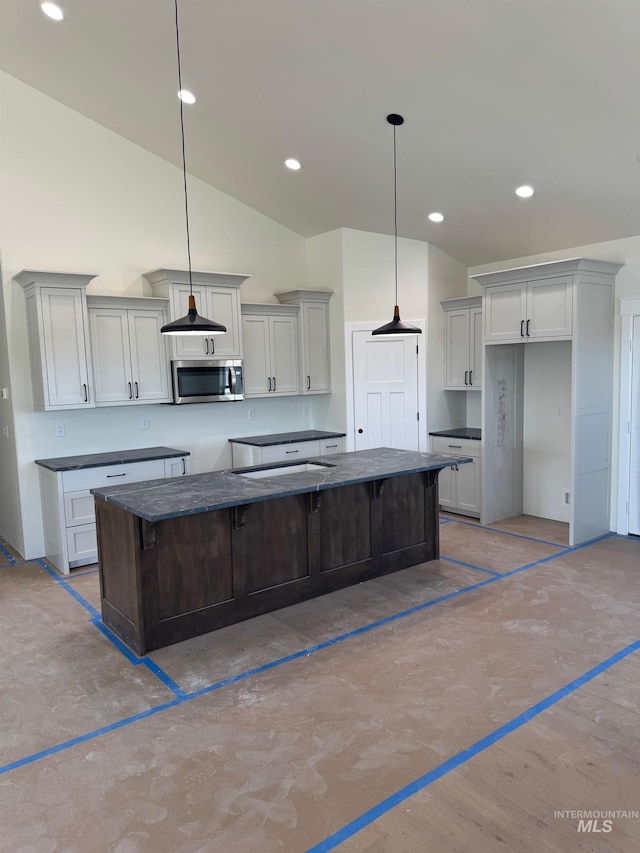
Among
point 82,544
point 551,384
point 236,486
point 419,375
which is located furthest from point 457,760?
point 419,375

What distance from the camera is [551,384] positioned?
239 inches

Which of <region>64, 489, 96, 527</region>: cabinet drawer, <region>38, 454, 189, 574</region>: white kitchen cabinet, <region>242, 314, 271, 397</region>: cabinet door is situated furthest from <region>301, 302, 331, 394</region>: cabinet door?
<region>64, 489, 96, 527</region>: cabinet drawer

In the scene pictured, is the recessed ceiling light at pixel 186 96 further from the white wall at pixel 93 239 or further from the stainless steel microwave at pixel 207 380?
the stainless steel microwave at pixel 207 380

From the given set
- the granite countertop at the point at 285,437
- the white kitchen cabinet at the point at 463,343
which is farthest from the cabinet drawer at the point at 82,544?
the white kitchen cabinet at the point at 463,343

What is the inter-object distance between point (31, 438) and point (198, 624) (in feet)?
8.58

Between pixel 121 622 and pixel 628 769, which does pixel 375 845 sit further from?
pixel 121 622

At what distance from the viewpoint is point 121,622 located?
12.0 feet

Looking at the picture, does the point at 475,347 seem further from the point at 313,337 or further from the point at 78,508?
the point at 78,508

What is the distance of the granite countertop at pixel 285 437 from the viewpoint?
6086 mm

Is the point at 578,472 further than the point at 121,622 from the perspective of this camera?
Yes

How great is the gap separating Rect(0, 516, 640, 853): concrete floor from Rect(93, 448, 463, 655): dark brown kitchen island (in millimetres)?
162

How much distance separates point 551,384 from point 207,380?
349 cm

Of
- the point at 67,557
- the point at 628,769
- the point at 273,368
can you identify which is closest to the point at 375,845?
the point at 628,769

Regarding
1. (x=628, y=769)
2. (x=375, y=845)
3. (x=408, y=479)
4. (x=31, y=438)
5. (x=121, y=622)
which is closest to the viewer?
(x=375, y=845)
